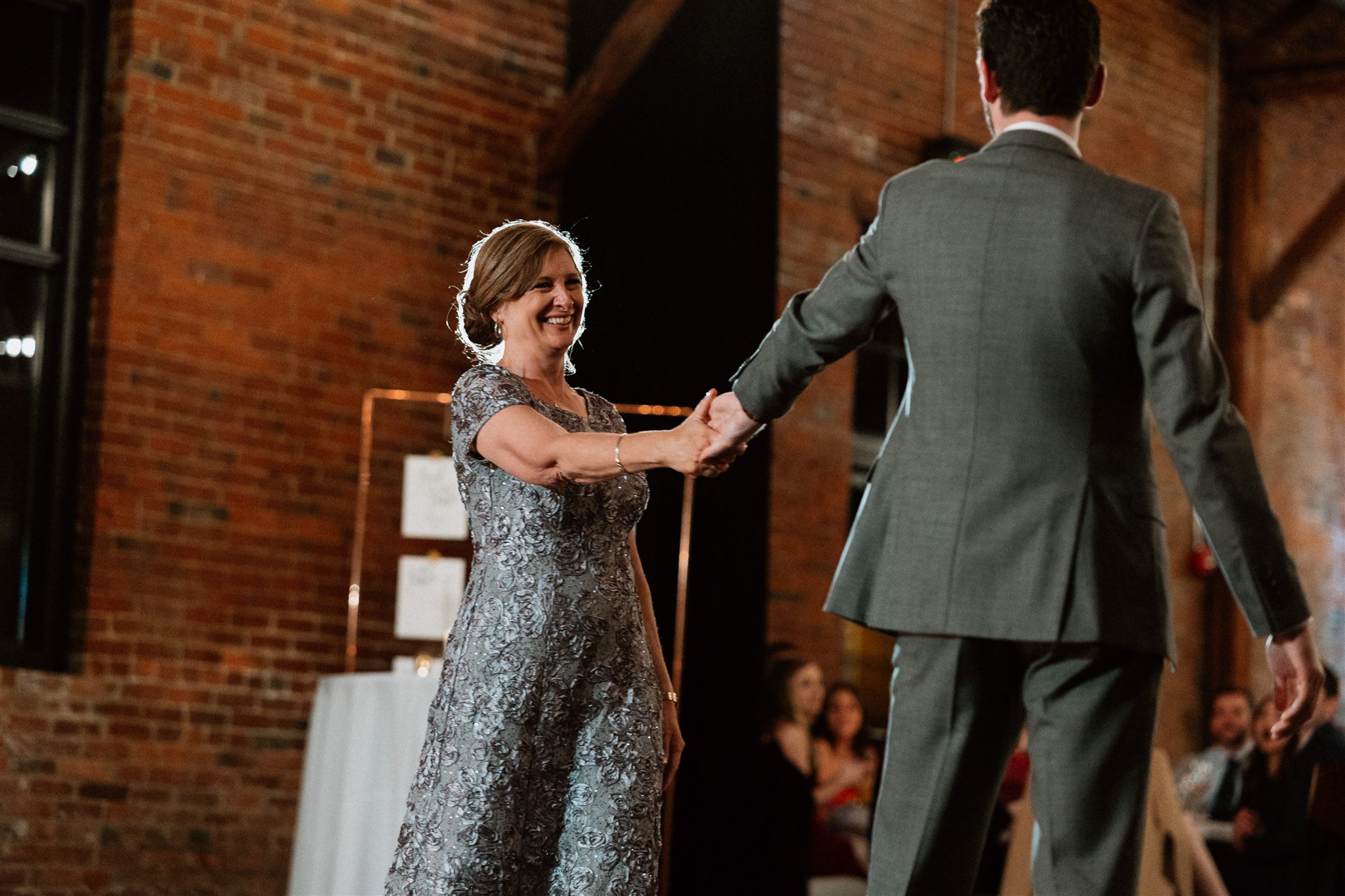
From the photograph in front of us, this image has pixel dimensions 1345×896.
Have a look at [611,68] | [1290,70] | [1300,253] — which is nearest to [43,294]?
[611,68]

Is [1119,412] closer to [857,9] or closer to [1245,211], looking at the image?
[857,9]

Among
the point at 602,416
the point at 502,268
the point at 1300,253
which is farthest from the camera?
the point at 1300,253

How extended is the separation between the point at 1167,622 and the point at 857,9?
19.1ft

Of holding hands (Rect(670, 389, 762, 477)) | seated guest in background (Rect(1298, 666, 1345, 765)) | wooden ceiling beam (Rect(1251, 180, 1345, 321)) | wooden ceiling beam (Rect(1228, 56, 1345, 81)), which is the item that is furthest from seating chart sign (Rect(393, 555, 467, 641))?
wooden ceiling beam (Rect(1228, 56, 1345, 81))

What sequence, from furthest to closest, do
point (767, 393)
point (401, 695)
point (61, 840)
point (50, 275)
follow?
point (50, 275) → point (61, 840) → point (401, 695) → point (767, 393)

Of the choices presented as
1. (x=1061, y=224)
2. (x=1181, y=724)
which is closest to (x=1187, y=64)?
(x=1181, y=724)

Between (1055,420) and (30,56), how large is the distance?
4520mm

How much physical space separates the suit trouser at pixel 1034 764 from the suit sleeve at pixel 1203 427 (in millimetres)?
159

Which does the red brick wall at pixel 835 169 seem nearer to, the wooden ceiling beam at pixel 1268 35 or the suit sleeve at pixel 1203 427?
the wooden ceiling beam at pixel 1268 35

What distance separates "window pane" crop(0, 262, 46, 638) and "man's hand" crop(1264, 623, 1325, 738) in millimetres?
4242

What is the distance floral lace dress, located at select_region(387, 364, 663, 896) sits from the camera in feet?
8.36

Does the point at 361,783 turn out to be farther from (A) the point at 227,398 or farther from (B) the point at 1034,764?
(B) the point at 1034,764

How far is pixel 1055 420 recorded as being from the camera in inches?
74.2

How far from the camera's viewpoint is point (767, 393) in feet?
7.12
